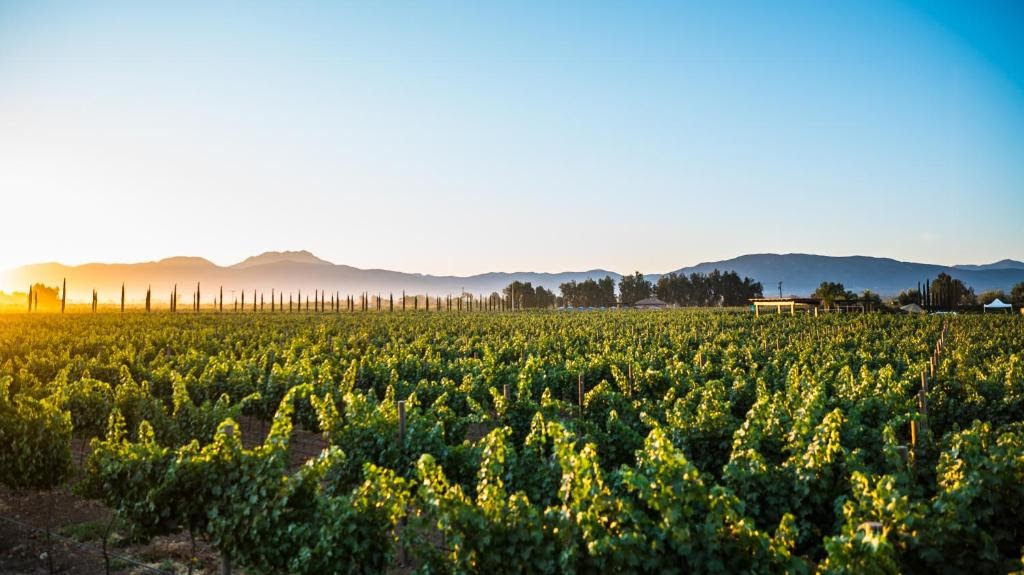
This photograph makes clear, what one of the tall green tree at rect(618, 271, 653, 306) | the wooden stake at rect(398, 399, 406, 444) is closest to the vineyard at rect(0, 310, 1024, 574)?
the wooden stake at rect(398, 399, 406, 444)

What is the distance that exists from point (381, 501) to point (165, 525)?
3.25m

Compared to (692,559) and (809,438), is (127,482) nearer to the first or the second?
(692,559)

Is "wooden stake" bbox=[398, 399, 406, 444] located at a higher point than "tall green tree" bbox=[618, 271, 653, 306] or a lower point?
lower

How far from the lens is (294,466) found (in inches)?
577

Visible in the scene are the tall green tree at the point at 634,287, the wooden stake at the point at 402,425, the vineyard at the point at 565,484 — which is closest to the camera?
the vineyard at the point at 565,484

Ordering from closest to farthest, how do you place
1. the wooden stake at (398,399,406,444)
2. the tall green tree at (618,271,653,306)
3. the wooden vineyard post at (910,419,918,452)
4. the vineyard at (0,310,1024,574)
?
the vineyard at (0,310,1024,574) → the wooden vineyard post at (910,419,918,452) → the wooden stake at (398,399,406,444) → the tall green tree at (618,271,653,306)

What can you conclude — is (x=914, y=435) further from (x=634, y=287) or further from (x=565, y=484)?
(x=634, y=287)

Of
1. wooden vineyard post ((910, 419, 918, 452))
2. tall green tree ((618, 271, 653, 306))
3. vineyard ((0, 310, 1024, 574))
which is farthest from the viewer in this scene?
tall green tree ((618, 271, 653, 306))

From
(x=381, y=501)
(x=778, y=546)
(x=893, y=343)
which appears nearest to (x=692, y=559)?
(x=778, y=546)

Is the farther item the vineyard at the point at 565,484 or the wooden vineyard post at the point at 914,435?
the wooden vineyard post at the point at 914,435

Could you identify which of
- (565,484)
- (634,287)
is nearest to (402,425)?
(565,484)

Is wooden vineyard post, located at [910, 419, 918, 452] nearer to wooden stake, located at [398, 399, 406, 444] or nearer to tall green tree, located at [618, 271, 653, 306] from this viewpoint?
wooden stake, located at [398, 399, 406, 444]

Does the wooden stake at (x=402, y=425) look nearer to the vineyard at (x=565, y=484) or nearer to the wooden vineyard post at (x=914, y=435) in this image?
the vineyard at (x=565, y=484)

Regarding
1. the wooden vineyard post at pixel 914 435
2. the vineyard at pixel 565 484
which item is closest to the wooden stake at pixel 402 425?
the vineyard at pixel 565 484
